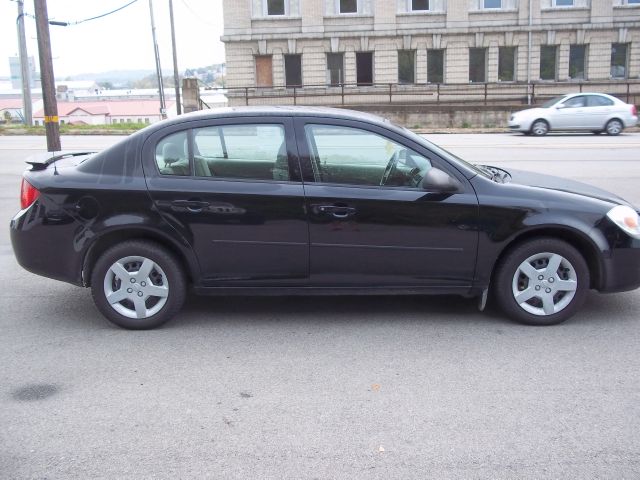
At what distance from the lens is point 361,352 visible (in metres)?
4.61

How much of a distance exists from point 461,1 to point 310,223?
3900 cm

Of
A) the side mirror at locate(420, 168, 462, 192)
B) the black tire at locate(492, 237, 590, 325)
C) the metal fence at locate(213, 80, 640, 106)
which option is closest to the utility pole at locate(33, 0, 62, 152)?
the side mirror at locate(420, 168, 462, 192)

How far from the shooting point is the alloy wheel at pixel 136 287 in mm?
4934

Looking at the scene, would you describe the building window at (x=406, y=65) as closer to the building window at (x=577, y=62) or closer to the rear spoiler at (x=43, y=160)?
the building window at (x=577, y=62)

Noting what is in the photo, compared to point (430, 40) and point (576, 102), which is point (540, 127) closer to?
point (576, 102)

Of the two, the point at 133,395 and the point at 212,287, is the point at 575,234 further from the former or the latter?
the point at 133,395

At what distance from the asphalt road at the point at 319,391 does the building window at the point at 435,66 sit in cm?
A: 3787

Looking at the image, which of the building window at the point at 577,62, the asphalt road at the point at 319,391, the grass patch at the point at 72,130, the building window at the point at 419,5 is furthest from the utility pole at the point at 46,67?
the building window at the point at 577,62

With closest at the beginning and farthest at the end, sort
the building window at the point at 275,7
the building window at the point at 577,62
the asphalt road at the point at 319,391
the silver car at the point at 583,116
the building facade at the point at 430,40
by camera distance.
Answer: the asphalt road at the point at 319,391 → the silver car at the point at 583,116 → the building facade at the point at 430,40 → the building window at the point at 275,7 → the building window at the point at 577,62

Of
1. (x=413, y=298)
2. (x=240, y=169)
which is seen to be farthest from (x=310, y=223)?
(x=413, y=298)

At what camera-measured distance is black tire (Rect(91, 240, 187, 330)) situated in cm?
492

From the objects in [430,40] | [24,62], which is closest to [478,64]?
[430,40]

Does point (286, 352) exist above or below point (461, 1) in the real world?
below

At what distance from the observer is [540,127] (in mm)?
24578
